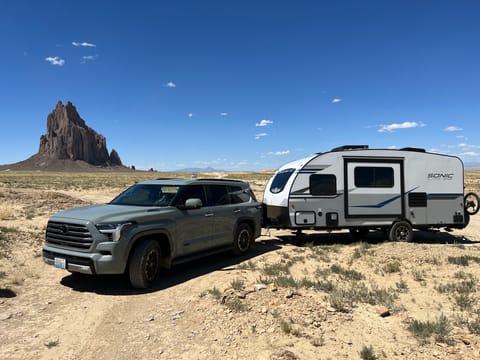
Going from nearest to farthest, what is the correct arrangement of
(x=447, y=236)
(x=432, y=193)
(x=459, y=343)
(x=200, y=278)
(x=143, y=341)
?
1. (x=459, y=343)
2. (x=143, y=341)
3. (x=200, y=278)
4. (x=432, y=193)
5. (x=447, y=236)

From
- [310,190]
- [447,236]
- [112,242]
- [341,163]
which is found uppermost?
[341,163]

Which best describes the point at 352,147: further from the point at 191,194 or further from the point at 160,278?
the point at 160,278

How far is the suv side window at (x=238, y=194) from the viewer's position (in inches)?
354

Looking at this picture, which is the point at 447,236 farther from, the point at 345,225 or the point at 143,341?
the point at 143,341

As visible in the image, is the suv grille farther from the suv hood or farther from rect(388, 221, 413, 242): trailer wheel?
rect(388, 221, 413, 242): trailer wheel

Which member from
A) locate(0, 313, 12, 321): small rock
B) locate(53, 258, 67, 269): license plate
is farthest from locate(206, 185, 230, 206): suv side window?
locate(0, 313, 12, 321): small rock

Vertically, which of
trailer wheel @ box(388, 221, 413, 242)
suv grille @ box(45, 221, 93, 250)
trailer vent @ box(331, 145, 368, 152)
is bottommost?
trailer wheel @ box(388, 221, 413, 242)

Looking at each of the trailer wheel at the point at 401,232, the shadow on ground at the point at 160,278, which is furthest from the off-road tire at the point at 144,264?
the trailer wheel at the point at 401,232

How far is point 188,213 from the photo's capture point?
7262mm

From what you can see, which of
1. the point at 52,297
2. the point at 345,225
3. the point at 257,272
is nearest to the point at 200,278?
the point at 257,272

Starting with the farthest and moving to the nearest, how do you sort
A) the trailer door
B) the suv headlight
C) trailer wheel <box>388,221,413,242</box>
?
trailer wheel <box>388,221,413,242</box>, the trailer door, the suv headlight

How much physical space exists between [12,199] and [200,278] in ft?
55.1

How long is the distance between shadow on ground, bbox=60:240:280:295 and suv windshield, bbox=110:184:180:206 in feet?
4.79

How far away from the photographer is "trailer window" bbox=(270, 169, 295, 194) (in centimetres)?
1087
